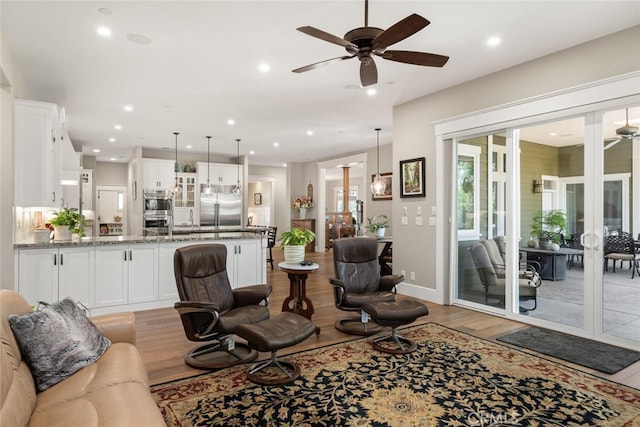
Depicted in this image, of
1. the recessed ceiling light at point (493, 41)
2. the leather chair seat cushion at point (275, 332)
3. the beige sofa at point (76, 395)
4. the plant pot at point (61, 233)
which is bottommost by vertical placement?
the leather chair seat cushion at point (275, 332)

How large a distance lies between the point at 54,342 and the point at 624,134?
16.1 feet

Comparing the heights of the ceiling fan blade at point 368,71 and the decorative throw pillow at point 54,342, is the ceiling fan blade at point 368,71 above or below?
above

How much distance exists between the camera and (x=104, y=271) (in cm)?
466

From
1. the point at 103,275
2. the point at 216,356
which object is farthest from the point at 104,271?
the point at 216,356

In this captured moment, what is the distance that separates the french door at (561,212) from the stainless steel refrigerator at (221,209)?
6.93m

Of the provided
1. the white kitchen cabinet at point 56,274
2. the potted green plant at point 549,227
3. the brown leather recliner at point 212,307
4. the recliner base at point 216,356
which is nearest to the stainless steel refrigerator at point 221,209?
the white kitchen cabinet at point 56,274

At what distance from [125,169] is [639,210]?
42.1 feet

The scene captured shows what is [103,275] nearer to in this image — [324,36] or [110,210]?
[324,36]

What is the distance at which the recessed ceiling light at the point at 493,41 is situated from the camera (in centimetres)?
363

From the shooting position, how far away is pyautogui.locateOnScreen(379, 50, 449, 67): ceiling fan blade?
9.41 feet

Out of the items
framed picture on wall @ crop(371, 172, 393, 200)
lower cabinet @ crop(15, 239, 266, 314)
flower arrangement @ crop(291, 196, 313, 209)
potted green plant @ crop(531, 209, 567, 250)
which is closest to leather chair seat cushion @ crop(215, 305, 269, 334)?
lower cabinet @ crop(15, 239, 266, 314)

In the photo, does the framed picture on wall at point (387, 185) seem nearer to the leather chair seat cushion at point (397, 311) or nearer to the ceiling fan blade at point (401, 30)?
the leather chair seat cushion at point (397, 311)

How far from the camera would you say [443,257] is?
519 centimetres

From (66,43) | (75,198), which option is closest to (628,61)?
(66,43)
